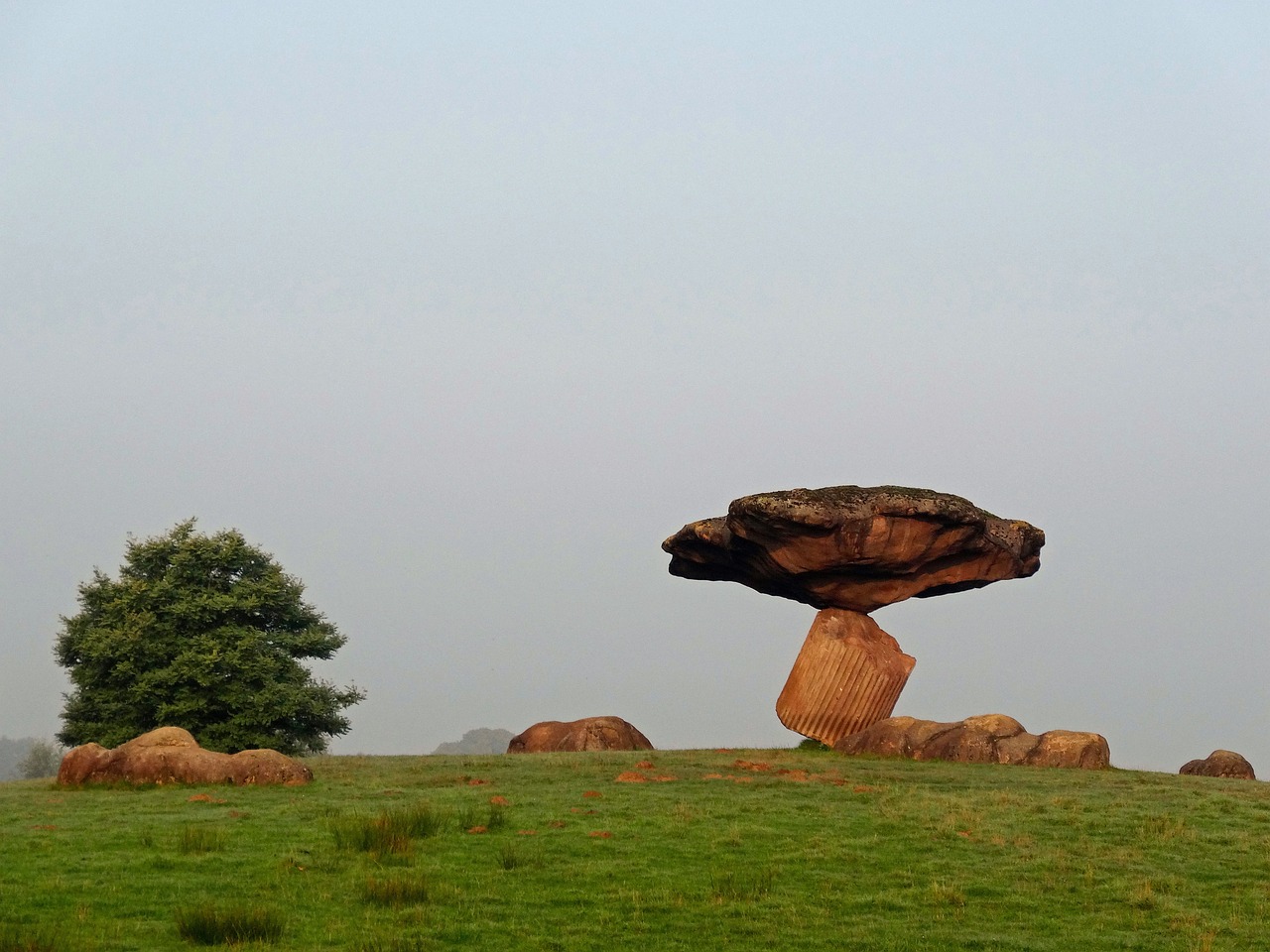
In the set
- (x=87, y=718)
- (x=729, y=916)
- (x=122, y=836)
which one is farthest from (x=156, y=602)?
(x=729, y=916)

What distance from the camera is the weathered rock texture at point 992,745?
28.6m

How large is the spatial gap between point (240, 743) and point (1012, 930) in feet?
83.2

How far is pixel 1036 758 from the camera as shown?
1129 inches

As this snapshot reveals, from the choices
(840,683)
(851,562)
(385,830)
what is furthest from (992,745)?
(385,830)

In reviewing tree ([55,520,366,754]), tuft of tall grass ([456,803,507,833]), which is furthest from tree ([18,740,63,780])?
tuft of tall grass ([456,803,507,833])

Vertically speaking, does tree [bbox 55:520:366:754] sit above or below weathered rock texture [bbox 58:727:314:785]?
above

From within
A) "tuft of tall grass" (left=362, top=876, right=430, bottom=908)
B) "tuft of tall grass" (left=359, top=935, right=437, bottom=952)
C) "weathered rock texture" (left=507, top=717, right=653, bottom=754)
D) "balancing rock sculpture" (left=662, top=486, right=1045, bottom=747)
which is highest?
"balancing rock sculpture" (left=662, top=486, right=1045, bottom=747)

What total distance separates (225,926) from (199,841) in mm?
4152

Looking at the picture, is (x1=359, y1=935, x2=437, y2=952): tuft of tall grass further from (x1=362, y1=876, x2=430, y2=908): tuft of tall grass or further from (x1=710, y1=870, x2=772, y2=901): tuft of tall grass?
(x1=710, y1=870, x2=772, y2=901): tuft of tall grass

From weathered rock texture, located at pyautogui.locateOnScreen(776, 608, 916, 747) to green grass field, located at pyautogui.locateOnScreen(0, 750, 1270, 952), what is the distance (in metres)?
8.76

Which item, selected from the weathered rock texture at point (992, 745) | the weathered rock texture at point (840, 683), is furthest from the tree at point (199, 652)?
the weathered rock texture at point (992, 745)

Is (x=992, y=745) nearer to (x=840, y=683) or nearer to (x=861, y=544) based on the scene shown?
(x=840, y=683)

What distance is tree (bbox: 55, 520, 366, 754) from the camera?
3478cm

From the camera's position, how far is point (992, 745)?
2894 centimetres
